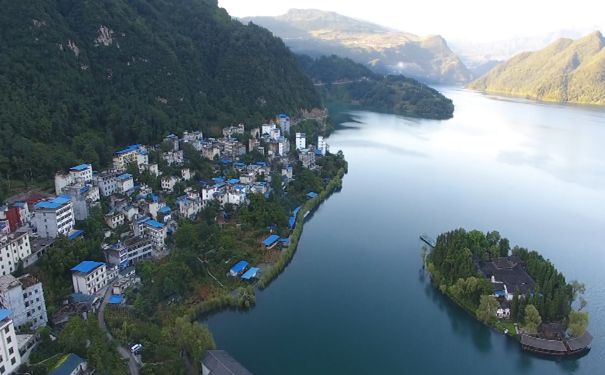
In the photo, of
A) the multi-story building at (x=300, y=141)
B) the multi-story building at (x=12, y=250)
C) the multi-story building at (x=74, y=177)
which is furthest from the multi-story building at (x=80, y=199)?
the multi-story building at (x=300, y=141)

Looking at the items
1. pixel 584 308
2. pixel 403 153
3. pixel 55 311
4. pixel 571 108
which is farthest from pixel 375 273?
pixel 571 108

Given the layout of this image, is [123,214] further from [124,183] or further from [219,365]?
[219,365]

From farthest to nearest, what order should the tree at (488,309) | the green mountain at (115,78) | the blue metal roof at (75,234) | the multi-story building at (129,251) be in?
1. the green mountain at (115,78)
2. the blue metal roof at (75,234)
3. the multi-story building at (129,251)
4. the tree at (488,309)

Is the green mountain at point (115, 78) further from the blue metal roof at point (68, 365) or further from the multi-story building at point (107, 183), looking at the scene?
the blue metal roof at point (68, 365)

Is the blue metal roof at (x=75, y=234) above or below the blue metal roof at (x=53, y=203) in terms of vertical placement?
below

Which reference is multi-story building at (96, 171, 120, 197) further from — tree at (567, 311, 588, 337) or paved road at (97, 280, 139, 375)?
tree at (567, 311, 588, 337)

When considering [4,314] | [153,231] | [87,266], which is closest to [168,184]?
[153,231]
